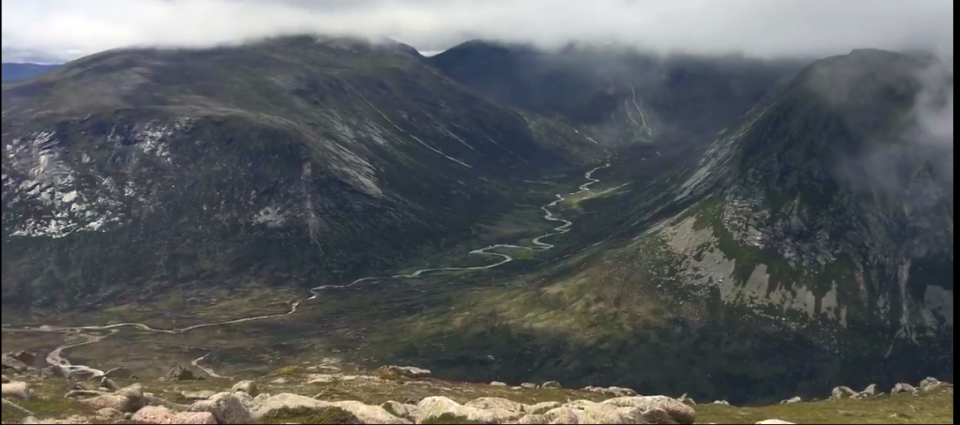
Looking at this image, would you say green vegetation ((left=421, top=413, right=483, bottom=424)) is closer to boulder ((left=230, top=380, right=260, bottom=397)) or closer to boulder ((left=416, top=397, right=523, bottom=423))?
boulder ((left=416, top=397, right=523, bottom=423))

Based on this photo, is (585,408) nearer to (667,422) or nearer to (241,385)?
(667,422)

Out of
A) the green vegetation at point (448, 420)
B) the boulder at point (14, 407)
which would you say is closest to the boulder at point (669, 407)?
the green vegetation at point (448, 420)

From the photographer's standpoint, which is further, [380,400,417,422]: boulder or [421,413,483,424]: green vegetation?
[380,400,417,422]: boulder

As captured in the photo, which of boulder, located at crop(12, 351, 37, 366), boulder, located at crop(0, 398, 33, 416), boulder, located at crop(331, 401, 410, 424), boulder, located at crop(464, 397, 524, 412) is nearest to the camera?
boulder, located at crop(331, 401, 410, 424)

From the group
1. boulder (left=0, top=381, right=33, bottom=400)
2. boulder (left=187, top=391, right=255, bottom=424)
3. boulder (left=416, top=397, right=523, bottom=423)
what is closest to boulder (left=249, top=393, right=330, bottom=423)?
boulder (left=187, top=391, right=255, bottom=424)

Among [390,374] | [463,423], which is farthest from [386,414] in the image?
[390,374]

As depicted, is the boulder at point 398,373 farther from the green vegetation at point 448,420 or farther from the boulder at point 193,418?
the boulder at point 193,418
